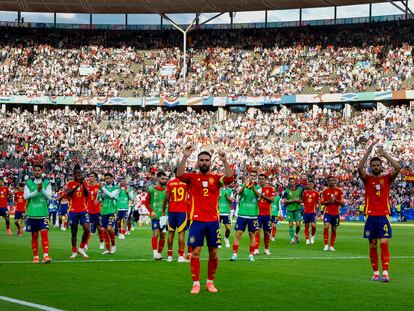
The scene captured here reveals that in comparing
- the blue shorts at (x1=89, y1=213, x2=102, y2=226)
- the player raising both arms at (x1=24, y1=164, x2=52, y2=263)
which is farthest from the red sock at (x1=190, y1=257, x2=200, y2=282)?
the blue shorts at (x1=89, y1=213, x2=102, y2=226)

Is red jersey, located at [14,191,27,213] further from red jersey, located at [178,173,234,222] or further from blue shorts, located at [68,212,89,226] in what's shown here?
red jersey, located at [178,173,234,222]

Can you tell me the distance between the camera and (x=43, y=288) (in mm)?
14547

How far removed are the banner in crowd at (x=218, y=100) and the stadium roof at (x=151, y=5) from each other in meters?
8.26

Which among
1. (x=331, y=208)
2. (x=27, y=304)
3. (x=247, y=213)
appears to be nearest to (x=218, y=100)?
(x=331, y=208)

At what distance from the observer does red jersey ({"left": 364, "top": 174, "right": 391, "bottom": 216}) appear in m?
16.3

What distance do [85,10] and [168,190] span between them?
→ 2344 inches

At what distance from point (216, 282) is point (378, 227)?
3.46 meters

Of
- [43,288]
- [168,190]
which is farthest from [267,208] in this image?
[43,288]

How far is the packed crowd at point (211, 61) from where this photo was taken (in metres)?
71.2

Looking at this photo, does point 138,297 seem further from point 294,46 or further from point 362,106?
point 294,46

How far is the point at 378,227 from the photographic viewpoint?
1638cm

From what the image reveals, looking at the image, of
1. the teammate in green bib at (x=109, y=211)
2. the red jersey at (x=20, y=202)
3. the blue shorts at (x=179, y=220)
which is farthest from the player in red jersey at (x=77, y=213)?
the red jersey at (x=20, y=202)

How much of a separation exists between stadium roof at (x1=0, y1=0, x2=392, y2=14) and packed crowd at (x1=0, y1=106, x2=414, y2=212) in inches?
372

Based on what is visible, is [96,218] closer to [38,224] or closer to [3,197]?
[38,224]
